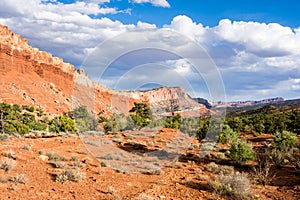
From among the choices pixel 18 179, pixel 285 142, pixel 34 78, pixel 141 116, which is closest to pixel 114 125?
pixel 141 116

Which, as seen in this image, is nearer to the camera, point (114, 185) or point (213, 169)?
point (114, 185)

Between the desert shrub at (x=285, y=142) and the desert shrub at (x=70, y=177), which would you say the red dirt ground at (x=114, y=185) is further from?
the desert shrub at (x=285, y=142)

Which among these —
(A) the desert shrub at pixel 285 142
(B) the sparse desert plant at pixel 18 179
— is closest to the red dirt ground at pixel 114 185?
(B) the sparse desert plant at pixel 18 179

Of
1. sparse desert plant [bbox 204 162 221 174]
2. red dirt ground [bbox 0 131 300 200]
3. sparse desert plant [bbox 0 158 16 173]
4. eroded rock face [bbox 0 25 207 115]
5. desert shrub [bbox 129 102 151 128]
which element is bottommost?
sparse desert plant [bbox 204 162 221 174]

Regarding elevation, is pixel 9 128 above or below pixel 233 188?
above

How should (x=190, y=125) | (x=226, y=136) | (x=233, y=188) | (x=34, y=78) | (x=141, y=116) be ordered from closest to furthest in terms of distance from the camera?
(x=233, y=188)
(x=226, y=136)
(x=190, y=125)
(x=141, y=116)
(x=34, y=78)

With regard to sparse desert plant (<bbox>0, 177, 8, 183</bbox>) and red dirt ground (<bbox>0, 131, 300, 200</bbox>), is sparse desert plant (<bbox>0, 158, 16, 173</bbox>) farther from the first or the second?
sparse desert plant (<bbox>0, 177, 8, 183</bbox>)

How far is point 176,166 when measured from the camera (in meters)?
15.5

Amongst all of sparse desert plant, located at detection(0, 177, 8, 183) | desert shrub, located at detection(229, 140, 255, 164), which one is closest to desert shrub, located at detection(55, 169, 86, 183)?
sparse desert plant, located at detection(0, 177, 8, 183)

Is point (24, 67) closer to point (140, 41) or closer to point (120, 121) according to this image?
point (120, 121)

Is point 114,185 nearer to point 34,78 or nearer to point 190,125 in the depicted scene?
point 190,125

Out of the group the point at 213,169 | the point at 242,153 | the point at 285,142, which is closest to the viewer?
the point at 213,169

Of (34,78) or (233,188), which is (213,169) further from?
(34,78)

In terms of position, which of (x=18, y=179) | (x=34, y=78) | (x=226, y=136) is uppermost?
(x=34, y=78)
